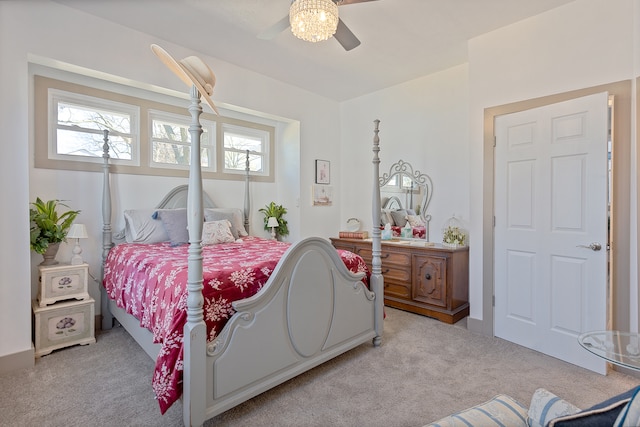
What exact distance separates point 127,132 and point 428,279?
3.71m

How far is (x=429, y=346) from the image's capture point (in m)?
2.80

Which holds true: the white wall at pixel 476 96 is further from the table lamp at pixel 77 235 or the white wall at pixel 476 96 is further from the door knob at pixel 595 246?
the table lamp at pixel 77 235

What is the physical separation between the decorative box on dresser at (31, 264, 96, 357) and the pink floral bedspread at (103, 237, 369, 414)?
9.1 inches

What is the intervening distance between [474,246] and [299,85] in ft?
10.2

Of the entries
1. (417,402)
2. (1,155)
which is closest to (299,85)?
(1,155)

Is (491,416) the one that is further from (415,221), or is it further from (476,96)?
(415,221)

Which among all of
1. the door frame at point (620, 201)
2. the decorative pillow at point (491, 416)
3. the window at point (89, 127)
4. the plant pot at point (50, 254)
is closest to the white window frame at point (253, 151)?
the window at point (89, 127)

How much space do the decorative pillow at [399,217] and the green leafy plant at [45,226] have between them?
363cm

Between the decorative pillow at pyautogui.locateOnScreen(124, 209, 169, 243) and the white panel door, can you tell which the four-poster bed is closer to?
the decorative pillow at pyautogui.locateOnScreen(124, 209, 169, 243)

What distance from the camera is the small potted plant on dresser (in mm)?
2582


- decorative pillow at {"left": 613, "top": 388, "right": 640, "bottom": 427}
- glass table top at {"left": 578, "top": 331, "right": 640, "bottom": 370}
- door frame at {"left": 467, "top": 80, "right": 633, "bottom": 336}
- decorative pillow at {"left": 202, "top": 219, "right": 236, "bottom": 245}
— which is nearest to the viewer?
decorative pillow at {"left": 613, "top": 388, "right": 640, "bottom": 427}

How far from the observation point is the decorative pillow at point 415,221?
13.4 feet

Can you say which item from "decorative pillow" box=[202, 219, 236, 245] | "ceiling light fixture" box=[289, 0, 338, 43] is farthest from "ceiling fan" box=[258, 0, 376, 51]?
"decorative pillow" box=[202, 219, 236, 245]

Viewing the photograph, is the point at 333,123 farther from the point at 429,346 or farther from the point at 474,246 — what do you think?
the point at 429,346
